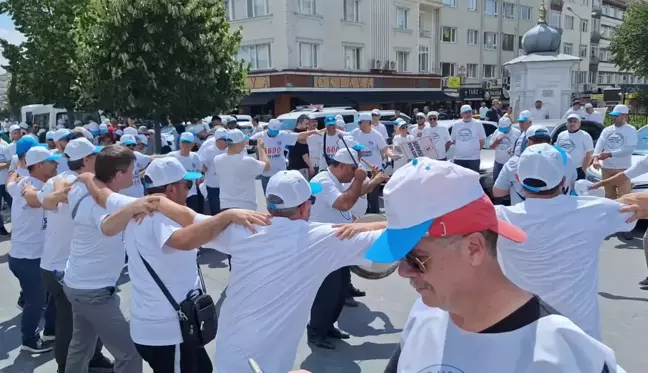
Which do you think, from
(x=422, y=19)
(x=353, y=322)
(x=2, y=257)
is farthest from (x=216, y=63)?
(x=422, y=19)

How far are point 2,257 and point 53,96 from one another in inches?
667

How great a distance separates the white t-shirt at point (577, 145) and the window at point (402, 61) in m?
27.5

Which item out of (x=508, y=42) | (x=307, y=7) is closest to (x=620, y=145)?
(x=307, y=7)

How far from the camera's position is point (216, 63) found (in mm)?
17453

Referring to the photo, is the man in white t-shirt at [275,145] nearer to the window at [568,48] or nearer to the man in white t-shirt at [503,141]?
the man in white t-shirt at [503,141]

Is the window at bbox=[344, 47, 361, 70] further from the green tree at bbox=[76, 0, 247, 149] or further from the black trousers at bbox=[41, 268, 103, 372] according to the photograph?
the black trousers at bbox=[41, 268, 103, 372]

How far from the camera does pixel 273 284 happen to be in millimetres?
3033

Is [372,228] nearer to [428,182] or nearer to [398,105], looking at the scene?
[428,182]

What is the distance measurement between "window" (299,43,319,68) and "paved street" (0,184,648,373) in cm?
2312

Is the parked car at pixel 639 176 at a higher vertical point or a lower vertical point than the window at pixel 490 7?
lower

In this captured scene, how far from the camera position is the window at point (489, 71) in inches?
1796

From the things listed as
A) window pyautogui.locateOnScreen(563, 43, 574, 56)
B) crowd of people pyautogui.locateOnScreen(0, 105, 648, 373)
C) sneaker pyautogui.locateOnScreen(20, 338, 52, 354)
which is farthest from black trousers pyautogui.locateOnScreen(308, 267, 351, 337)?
window pyautogui.locateOnScreen(563, 43, 574, 56)

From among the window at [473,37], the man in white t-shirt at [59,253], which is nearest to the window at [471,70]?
the window at [473,37]

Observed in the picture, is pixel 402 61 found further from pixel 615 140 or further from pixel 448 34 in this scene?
pixel 615 140
